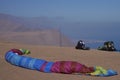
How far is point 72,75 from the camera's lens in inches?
483

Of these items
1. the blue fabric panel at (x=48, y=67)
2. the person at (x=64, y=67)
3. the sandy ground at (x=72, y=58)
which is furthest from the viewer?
the blue fabric panel at (x=48, y=67)

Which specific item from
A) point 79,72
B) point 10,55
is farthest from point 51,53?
point 79,72

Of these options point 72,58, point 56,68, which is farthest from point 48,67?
point 72,58

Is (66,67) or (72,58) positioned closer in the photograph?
(66,67)

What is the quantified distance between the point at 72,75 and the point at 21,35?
2484 inches

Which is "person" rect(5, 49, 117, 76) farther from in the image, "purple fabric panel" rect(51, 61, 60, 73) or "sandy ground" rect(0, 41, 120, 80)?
"sandy ground" rect(0, 41, 120, 80)

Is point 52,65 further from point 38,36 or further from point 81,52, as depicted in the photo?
point 38,36

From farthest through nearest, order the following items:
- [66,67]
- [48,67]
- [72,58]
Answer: [72,58]
[48,67]
[66,67]

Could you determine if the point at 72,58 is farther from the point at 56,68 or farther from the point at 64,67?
the point at 64,67

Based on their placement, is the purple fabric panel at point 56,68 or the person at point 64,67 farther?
the purple fabric panel at point 56,68

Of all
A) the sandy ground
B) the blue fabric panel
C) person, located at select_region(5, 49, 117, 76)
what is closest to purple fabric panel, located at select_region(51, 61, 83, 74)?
person, located at select_region(5, 49, 117, 76)

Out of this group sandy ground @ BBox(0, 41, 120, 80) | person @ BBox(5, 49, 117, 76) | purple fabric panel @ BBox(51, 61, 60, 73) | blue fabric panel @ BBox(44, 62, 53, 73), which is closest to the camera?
sandy ground @ BBox(0, 41, 120, 80)

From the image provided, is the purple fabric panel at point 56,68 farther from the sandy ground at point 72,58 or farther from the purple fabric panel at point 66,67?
the sandy ground at point 72,58

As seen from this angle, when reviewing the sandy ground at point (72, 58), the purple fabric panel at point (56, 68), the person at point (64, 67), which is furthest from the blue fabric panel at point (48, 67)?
the sandy ground at point (72, 58)
